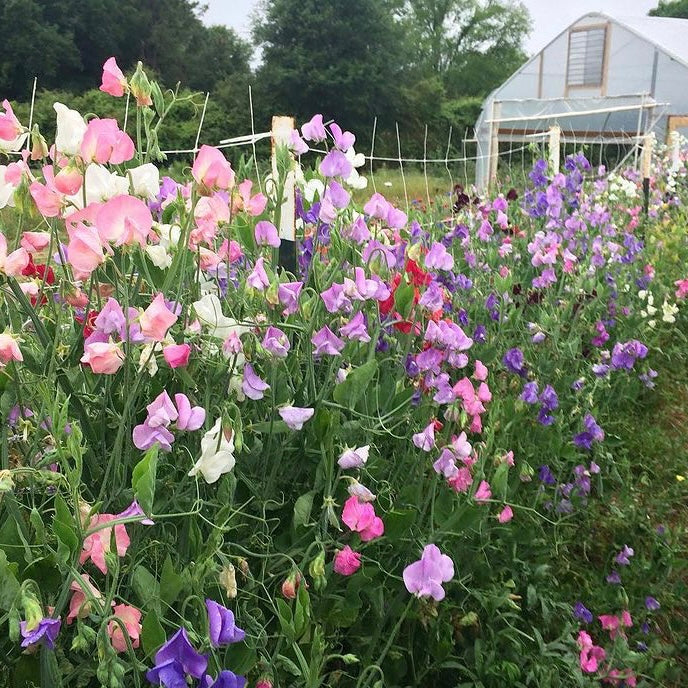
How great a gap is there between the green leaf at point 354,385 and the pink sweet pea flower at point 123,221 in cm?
41

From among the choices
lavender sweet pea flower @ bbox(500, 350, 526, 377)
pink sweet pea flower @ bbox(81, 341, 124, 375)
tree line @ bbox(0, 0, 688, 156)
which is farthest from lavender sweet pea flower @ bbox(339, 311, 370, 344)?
tree line @ bbox(0, 0, 688, 156)

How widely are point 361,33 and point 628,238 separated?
2333 cm

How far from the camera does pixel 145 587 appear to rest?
0.76 meters

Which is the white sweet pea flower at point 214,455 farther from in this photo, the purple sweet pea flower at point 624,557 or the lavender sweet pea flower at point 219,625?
the purple sweet pea flower at point 624,557

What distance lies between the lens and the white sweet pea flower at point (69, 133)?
780mm

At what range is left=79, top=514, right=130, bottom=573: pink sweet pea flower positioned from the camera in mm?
697

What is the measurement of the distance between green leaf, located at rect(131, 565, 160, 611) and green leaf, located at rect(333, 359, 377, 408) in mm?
397

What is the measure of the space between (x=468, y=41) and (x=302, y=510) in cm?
3747

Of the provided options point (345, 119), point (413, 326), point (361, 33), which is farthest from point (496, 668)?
point (361, 33)

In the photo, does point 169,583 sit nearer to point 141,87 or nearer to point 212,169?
point 212,169

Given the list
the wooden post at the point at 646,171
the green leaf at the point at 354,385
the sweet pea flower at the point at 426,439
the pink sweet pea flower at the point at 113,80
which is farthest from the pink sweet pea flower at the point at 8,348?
the wooden post at the point at 646,171

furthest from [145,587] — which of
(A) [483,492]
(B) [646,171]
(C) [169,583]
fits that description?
(B) [646,171]

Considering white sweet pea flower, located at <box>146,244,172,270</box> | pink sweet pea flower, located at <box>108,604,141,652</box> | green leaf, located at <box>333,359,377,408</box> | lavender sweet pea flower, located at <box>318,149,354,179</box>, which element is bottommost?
pink sweet pea flower, located at <box>108,604,141,652</box>

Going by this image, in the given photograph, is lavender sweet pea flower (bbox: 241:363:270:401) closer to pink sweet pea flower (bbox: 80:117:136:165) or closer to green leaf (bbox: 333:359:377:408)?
green leaf (bbox: 333:359:377:408)
